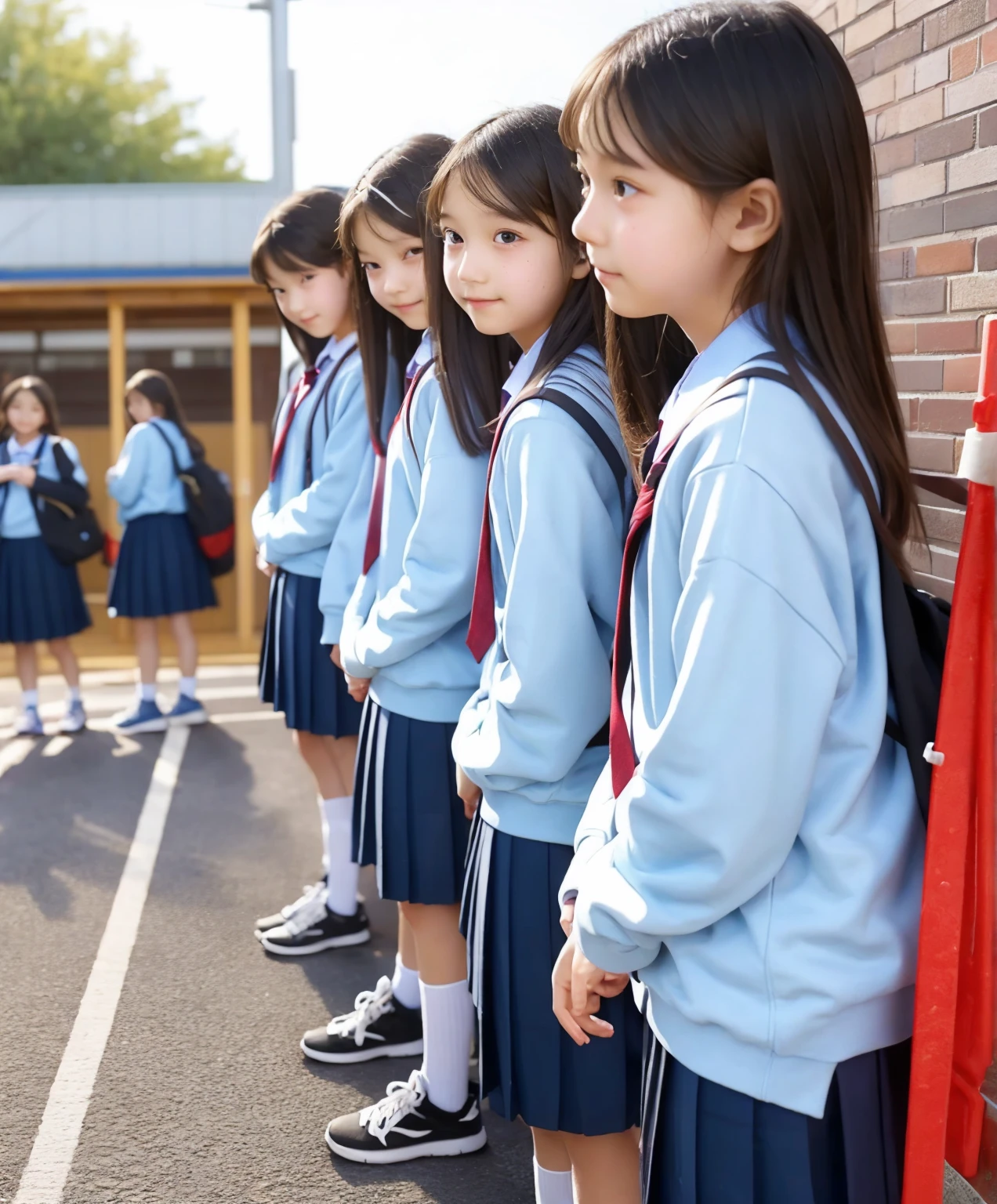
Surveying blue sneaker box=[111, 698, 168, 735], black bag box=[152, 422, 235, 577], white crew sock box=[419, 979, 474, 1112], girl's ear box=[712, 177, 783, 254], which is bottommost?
blue sneaker box=[111, 698, 168, 735]

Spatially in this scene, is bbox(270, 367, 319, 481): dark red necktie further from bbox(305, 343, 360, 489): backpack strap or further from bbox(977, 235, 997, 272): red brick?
bbox(977, 235, 997, 272): red brick

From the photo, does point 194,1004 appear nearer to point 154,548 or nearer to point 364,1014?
point 364,1014

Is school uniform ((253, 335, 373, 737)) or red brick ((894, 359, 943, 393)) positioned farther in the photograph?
school uniform ((253, 335, 373, 737))

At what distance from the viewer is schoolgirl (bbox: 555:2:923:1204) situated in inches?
39.4

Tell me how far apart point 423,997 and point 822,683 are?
1539 millimetres

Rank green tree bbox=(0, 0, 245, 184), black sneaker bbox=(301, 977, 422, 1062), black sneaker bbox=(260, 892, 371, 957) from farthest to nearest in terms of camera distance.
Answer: green tree bbox=(0, 0, 245, 184) → black sneaker bbox=(260, 892, 371, 957) → black sneaker bbox=(301, 977, 422, 1062)

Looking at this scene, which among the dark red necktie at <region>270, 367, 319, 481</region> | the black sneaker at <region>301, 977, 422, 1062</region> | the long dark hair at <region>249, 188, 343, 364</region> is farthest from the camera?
the dark red necktie at <region>270, 367, 319, 481</region>

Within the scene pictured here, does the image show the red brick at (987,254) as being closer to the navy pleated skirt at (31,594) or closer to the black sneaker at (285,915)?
the black sneaker at (285,915)

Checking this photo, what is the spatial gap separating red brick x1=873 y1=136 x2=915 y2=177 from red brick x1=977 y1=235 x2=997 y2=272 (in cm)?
28

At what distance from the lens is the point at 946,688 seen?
3.43 feet

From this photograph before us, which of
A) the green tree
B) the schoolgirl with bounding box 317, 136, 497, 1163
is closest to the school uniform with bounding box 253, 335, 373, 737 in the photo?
the schoolgirl with bounding box 317, 136, 497, 1163

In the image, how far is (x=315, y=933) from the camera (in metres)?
3.32

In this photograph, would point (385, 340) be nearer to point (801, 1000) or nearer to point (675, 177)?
point (675, 177)

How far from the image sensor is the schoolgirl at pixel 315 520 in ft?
9.37
